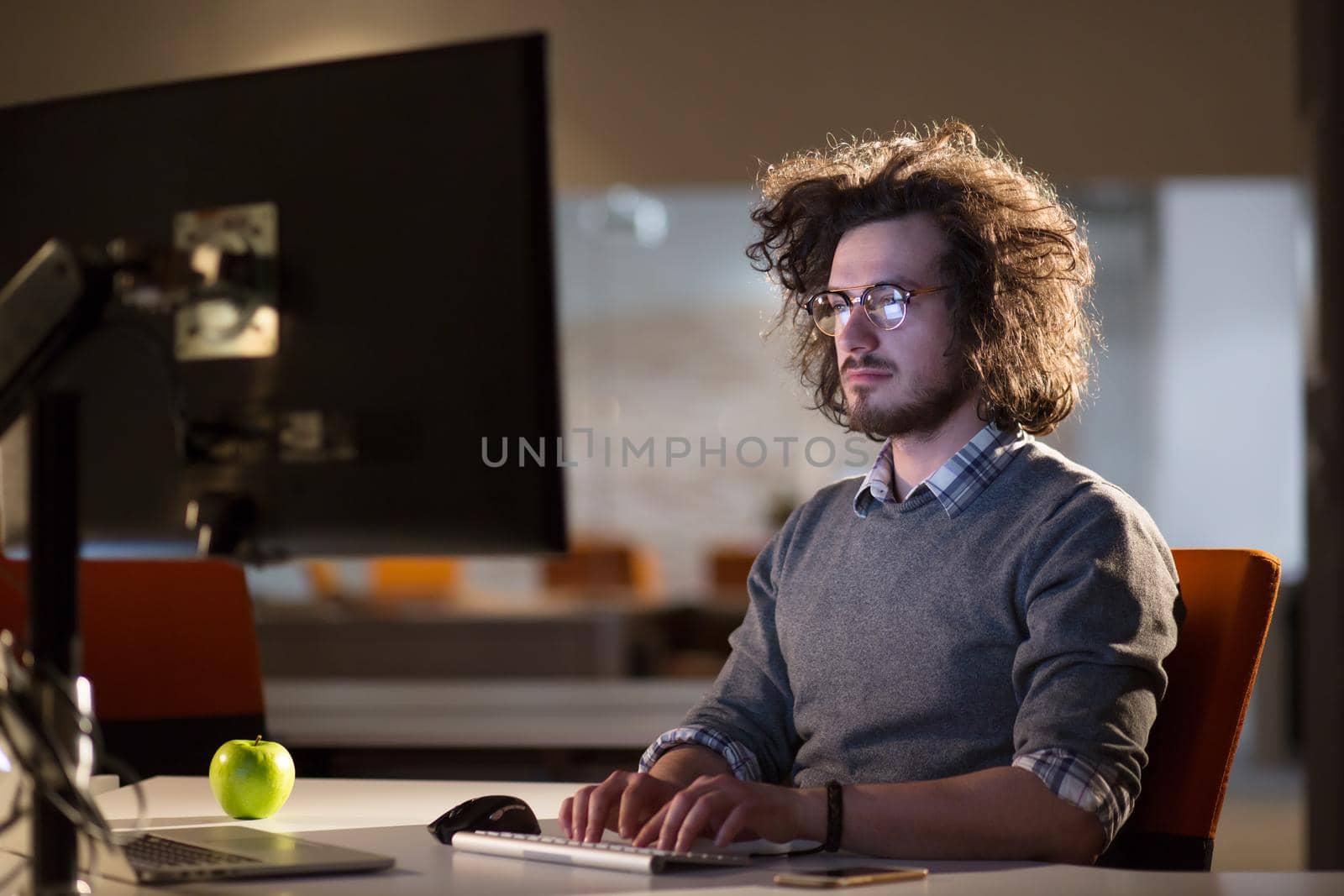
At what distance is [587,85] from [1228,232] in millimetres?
4589

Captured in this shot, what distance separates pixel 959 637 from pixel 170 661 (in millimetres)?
1189

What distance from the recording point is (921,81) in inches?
151

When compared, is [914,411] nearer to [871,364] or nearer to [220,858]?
[871,364]

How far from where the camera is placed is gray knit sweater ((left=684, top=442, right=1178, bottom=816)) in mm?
1322

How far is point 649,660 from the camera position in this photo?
5621 millimetres

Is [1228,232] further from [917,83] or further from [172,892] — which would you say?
[172,892]

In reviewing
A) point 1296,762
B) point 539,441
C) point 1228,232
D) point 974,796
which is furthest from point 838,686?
point 1228,232

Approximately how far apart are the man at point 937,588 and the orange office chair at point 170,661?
77 centimetres

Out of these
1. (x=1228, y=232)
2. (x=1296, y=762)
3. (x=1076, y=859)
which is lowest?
(x=1296, y=762)

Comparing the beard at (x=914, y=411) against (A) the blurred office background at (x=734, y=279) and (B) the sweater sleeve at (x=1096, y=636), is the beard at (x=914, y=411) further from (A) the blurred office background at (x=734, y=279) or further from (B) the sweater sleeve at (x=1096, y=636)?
(A) the blurred office background at (x=734, y=279)

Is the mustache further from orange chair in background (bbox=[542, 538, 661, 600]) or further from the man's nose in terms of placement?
orange chair in background (bbox=[542, 538, 661, 600])

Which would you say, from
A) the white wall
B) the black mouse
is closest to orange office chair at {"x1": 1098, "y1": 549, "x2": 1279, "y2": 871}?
the black mouse

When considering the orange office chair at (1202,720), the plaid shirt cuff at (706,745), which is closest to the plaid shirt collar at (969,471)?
the orange office chair at (1202,720)

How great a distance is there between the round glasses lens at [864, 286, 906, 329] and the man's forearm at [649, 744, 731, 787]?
53 centimetres
